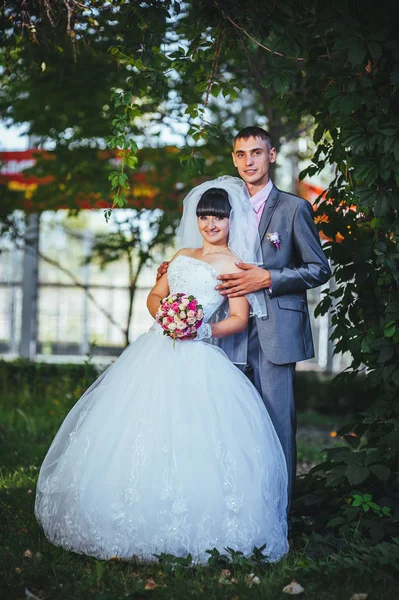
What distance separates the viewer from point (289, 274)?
400 cm

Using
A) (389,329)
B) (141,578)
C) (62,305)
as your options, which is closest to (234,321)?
(389,329)

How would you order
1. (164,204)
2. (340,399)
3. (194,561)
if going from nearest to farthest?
1. (194,561)
2. (164,204)
3. (340,399)

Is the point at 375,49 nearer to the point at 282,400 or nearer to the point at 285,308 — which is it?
the point at 285,308

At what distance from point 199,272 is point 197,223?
34cm

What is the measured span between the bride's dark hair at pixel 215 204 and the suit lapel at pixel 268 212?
20cm

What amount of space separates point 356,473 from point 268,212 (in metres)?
1.53

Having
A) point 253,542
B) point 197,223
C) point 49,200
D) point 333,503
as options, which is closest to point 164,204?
point 49,200

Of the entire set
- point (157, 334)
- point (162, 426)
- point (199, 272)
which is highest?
point (199, 272)

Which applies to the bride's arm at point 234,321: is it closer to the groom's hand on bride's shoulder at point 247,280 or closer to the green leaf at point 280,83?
the groom's hand on bride's shoulder at point 247,280

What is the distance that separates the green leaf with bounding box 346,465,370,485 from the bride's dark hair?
1.57 meters

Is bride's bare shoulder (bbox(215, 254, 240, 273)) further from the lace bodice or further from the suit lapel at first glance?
the suit lapel

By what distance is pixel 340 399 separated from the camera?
11523mm

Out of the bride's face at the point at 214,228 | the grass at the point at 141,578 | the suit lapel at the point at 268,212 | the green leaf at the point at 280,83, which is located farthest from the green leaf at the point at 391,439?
the green leaf at the point at 280,83

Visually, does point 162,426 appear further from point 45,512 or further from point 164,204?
point 164,204
